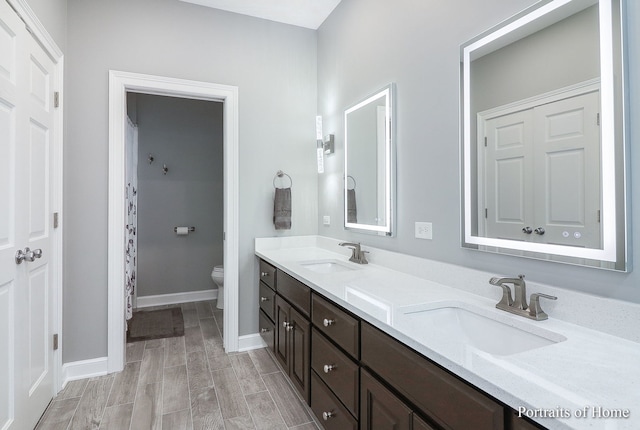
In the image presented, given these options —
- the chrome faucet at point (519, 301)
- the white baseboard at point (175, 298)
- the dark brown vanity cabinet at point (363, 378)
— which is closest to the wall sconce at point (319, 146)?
the dark brown vanity cabinet at point (363, 378)

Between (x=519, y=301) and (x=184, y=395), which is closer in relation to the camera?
(x=519, y=301)

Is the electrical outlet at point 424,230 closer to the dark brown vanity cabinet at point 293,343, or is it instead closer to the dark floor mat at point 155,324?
the dark brown vanity cabinet at point 293,343

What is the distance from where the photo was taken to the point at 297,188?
3.11 m

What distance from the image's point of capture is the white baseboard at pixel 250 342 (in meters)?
2.90

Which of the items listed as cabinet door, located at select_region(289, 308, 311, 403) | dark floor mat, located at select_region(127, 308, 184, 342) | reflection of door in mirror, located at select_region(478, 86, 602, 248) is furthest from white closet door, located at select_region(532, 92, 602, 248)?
dark floor mat, located at select_region(127, 308, 184, 342)

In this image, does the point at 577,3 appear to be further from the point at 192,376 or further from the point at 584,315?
the point at 192,376

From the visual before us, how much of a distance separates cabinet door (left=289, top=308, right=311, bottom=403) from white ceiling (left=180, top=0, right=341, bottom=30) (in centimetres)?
240

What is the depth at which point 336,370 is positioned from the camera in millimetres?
1541

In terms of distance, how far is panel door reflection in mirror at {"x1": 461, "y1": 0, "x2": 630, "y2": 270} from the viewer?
1.08 meters

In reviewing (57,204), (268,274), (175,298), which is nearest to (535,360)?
(268,274)

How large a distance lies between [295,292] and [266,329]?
83 cm

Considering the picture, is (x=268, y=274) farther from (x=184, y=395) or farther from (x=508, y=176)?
(x=508, y=176)

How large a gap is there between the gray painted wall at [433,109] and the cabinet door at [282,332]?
72 cm

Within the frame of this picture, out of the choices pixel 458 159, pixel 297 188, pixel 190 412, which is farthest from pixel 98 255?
pixel 458 159
